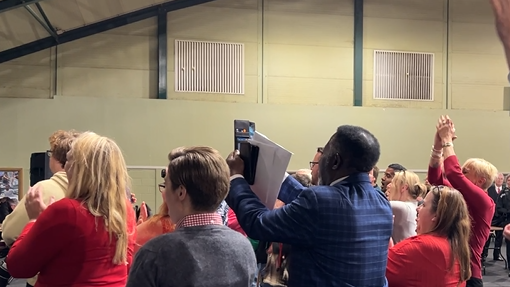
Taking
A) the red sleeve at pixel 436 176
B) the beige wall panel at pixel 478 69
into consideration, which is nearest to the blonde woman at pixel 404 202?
the red sleeve at pixel 436 176

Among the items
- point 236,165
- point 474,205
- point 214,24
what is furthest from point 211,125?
point 236,165

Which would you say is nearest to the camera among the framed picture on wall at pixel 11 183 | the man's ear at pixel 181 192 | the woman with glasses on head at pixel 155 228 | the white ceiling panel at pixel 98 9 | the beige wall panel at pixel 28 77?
the man's ear at pixel 181 192

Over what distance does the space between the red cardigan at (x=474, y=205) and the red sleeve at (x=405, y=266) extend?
1.78 ft

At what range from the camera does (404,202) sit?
2799 millimetres

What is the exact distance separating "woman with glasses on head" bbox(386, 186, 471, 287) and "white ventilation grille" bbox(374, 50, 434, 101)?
20.9 feet

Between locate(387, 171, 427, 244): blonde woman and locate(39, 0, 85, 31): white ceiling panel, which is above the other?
locate(39, 0, 85, 31): white ceiling panel

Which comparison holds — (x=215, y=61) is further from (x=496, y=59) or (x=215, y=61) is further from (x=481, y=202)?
(x=481, y=202)

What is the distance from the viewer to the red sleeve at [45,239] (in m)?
1.47

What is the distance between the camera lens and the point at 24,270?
1502mm

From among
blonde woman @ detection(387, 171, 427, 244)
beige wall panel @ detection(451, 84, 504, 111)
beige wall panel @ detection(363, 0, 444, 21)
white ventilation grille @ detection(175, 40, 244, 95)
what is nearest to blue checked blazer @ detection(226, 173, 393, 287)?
blonde woman @ detection(387, 171, 427, 244)

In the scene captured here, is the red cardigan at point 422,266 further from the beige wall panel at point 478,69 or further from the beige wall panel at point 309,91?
the beige wall panel at point 478,69

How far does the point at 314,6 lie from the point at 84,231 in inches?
289

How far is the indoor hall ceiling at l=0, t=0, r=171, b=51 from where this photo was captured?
618 cm

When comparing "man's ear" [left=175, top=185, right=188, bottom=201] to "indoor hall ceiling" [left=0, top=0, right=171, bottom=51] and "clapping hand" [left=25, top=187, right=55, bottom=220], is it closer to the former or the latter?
"clapping hand" [left=25, top=187, right=55, bottom=220]
